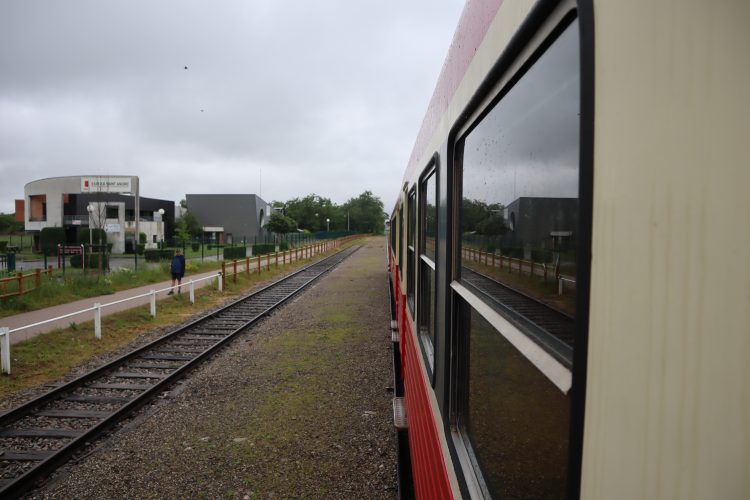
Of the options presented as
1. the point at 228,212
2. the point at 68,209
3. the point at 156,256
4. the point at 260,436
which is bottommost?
the point at 260,436

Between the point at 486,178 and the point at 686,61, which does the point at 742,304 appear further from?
the point at 486,178

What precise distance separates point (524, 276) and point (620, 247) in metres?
0.55

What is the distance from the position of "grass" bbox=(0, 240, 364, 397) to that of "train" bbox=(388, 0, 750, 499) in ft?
23.2

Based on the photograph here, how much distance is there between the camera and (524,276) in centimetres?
119

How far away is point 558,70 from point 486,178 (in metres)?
0.59

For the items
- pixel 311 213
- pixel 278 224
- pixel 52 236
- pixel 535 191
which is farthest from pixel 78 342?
pixel 311 213


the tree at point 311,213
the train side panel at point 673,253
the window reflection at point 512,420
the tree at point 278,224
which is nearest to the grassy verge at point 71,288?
the window reflection at point 512,420

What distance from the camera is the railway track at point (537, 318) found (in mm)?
894

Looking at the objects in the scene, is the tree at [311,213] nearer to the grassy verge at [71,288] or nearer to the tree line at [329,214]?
the tree line at [329,214]

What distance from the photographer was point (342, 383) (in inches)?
257

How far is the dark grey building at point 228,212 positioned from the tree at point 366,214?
4140 cm

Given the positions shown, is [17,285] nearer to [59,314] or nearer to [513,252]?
[59,314]

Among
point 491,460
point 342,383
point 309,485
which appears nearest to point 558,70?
point 491,460

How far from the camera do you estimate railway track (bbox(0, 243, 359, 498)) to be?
4.36 m
